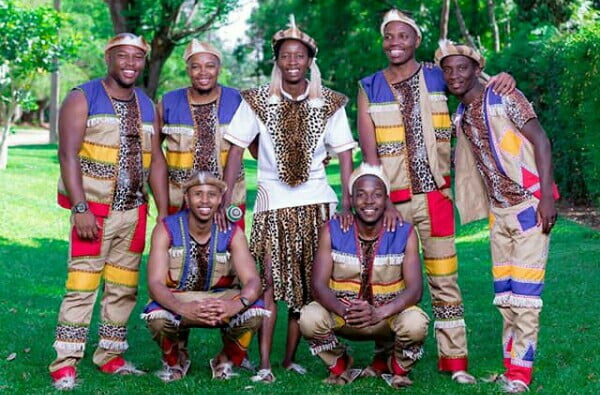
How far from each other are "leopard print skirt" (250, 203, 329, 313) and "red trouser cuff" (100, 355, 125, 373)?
1148 mm

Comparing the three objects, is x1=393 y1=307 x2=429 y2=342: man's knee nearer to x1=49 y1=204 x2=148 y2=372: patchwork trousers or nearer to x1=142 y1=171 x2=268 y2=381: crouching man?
x1=142 y1=171 x2=268 y2=381: crouching man

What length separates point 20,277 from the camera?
465 inches

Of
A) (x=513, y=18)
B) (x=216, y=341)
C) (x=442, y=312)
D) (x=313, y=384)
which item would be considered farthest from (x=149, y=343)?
(x=513, y=18)

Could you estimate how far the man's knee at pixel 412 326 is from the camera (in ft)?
21.1

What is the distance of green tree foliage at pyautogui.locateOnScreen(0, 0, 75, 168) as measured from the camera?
2173 centimetres

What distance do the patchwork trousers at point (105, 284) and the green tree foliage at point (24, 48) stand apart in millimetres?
15548

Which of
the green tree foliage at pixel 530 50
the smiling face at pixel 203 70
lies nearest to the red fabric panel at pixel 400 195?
the smiling face at pixel 203 70

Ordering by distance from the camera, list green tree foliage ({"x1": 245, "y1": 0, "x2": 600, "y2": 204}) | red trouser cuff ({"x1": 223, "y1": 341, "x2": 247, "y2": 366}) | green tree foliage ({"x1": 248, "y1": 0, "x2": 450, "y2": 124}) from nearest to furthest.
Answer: red trouser cuff ({"x1": 223, "y1": 341, "x2": 247, "y2": 366})
green tree foliage ({"x1": 245, "y1": 0, "x2": 600, "y2": 204})
green tree foliage ({"x1": 248, "y1": 0, "x2": 450, "y2": 124})

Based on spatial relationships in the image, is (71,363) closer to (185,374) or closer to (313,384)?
(185,374)

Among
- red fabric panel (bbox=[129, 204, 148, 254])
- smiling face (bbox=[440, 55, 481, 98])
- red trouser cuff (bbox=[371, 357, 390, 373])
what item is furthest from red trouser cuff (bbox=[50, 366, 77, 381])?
smiling face (bbox=[440, 55, 481, 98])

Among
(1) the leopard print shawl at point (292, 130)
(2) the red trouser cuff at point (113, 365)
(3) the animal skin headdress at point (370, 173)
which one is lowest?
(2) the red trouser cuff at point (113, 365)

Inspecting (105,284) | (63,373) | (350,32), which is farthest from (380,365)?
(350,32)

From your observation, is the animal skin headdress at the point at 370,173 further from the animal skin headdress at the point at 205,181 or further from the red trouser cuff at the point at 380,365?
the red trouser cuff at the point at 380,365

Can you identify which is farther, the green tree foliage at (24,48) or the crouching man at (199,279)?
the green tree foliage at (24,48)
